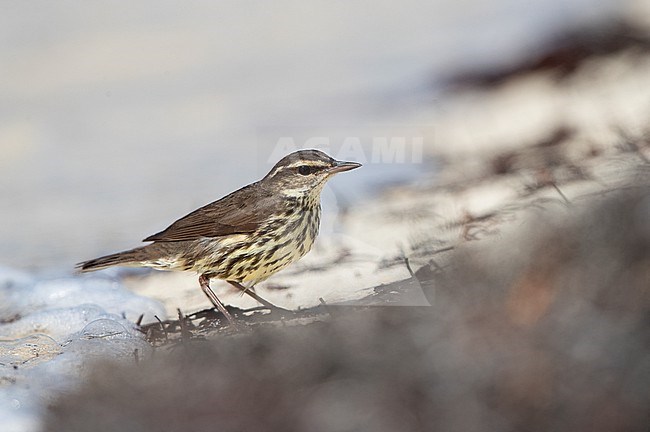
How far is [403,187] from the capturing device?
27.0 feet

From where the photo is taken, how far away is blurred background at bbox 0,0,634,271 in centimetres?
904

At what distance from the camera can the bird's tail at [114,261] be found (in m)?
6.42

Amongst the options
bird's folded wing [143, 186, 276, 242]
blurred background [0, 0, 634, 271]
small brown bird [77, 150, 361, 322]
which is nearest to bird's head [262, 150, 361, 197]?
small brown bird [77, 150, 361, 322]

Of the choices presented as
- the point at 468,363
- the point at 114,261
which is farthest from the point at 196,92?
the point at 468,363

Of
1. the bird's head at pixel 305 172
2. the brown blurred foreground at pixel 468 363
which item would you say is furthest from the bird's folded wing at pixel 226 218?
the brown blurred foreground at pixel 468 363

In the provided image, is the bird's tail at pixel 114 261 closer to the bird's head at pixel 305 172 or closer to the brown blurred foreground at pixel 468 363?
the bird's head at pixel 305 172

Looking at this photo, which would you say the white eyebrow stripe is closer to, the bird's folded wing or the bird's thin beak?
the bird's thin beak

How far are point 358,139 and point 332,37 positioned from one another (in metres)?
3.11

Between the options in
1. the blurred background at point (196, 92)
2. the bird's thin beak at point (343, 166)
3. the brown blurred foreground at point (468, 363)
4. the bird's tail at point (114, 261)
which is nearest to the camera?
the brown blurred foreground at point (468, 363)

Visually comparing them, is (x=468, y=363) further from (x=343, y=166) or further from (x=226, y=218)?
(x=226, y=218)

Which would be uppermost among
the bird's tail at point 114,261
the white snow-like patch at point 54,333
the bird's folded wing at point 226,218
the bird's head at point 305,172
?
the bird's head at point 305,172

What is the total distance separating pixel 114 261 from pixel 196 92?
15.8ft

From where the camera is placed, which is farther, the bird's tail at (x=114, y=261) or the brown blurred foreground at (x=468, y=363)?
the bird's tail at (x=114, y=261)

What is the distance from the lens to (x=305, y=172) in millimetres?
6387
